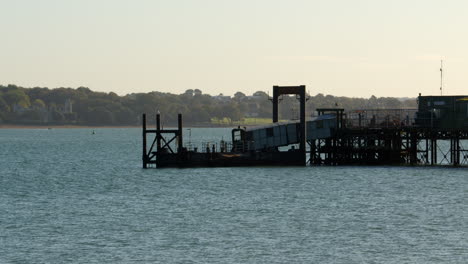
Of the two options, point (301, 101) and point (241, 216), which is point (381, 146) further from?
point (241, 216)

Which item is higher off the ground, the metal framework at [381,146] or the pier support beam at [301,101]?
the pier support beam at [301,101]

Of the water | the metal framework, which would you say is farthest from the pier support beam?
the metal framework

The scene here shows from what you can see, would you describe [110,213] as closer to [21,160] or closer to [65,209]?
[65,209]

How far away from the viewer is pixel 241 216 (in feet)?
222

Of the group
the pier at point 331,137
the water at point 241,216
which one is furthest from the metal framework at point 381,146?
the water at point 241,216

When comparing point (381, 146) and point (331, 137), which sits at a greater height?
point (331, 137)

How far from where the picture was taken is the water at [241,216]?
5297cm

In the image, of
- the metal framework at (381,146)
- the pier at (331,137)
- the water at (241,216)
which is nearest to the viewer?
the water at (241,216)

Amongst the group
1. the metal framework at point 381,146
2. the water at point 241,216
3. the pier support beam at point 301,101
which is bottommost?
the water at point 241,216

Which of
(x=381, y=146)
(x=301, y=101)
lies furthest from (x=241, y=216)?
(x=381, y=146)

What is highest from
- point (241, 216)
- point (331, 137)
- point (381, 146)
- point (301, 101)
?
point (301, 101)

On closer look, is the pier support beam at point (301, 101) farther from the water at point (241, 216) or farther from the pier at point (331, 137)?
the water at point (241, 216)

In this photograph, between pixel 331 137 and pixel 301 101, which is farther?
pixel 331 137

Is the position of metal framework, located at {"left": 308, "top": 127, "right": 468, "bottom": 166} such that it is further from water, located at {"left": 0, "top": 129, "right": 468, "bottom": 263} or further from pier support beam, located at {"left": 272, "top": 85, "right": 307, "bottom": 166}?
pier support beam, located at {"left": 272, "top": 85, "right": 307, "bottom": 166}
